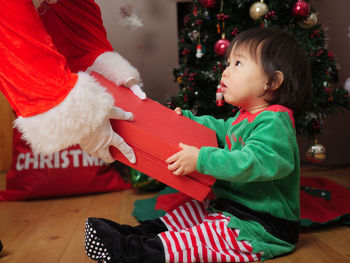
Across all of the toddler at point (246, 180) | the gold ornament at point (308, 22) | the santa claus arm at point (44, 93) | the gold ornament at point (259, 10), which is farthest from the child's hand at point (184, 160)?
the gold ornament at point (308, 22)

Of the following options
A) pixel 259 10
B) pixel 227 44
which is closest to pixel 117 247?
pixel 227 44

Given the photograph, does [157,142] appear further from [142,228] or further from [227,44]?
[227,44]

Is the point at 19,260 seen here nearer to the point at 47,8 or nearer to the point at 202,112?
the point at 47,8

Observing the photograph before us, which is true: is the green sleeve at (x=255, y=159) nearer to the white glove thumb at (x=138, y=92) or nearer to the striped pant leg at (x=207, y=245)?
the striped pant leg at (x=207, y=245)

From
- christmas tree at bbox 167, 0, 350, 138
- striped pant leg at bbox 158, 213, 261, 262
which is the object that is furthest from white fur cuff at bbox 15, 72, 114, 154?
christmas tree at bbox 167, 0, 350, 138

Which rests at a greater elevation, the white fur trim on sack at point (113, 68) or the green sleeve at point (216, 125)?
the white fur trim on sack at point (113, 68)

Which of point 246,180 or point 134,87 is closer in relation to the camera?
point 246,180

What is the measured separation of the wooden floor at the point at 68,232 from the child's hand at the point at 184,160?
0.32 m

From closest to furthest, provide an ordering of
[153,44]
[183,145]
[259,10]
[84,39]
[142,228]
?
[183,145] → [142,228] → [84,39] → [259,10] → [153,44]

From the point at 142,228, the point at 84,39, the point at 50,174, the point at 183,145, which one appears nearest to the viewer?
the point at 183,145

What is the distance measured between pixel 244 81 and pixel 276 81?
0.08m

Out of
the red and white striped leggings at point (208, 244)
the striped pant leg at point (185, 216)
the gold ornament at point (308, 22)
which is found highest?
the gold ornament at point (308, 22)

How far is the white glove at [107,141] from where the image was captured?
0.76 metres

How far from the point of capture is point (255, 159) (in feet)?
2.59
